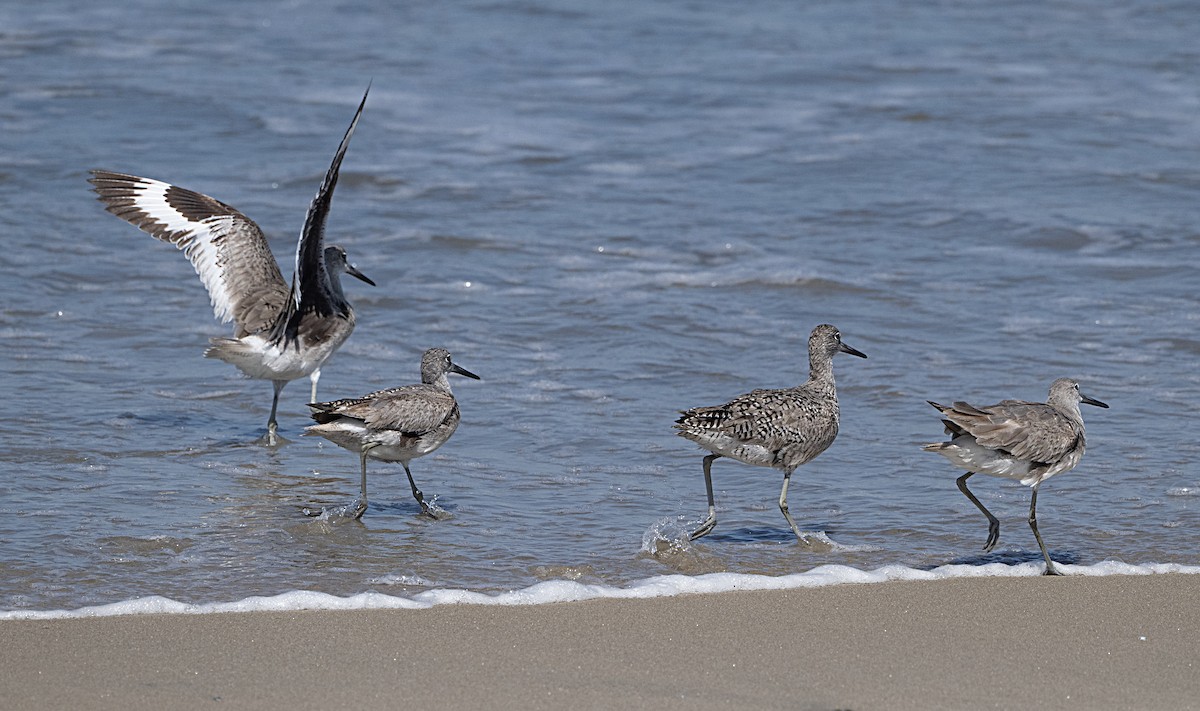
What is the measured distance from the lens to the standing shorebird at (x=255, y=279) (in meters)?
8.89

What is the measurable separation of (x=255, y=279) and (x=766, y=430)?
3.98 m

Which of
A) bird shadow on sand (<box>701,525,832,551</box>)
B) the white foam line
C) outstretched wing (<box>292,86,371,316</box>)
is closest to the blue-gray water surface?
bird shadow on sand (<box>701,525,832,551</box>)

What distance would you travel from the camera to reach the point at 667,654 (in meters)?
5.50

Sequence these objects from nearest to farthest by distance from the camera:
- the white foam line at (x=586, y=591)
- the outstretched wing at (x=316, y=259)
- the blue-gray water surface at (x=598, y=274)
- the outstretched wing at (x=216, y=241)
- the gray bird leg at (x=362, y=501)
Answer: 1. the white foam line at (x=586, y=591)
2. the blue-gray water surface at (x=598, y=274)
3. the gray bird leg at (x=362, y=501)
4. the outstretched wing at (x=316, y=259)
5. the outstretched wing at (x=216, y=241)

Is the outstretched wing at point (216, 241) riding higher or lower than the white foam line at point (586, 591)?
higher

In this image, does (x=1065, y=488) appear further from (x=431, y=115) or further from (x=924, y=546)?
(x=431, y=115)

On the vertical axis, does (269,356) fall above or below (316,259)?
below

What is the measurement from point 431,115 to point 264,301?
7.78 metres

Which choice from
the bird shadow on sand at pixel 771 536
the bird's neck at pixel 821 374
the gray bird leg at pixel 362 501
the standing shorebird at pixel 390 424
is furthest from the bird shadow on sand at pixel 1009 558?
the gray bird leg at pixel 362 501

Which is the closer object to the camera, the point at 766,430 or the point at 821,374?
the point at 766,430

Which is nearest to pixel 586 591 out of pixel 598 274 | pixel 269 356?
pixel 269 356

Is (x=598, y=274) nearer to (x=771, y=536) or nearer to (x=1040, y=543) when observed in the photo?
(x=771, y=536)

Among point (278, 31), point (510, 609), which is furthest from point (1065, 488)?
point (278, 31)

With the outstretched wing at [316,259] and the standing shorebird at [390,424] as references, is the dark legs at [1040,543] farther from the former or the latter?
the outstretched wing at [316,259]
